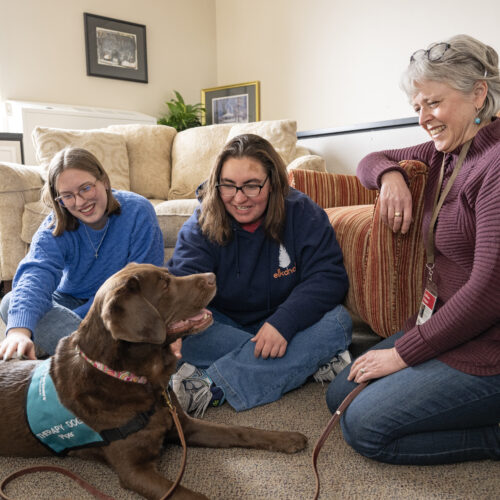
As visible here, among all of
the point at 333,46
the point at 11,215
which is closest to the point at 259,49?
the point at 333,46

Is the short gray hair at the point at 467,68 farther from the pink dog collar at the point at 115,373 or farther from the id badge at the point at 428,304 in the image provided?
the pink dog collar at the point at 115,373

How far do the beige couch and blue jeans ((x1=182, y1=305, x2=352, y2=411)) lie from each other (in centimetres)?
Result: 140

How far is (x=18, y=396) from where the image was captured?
53.3 inches

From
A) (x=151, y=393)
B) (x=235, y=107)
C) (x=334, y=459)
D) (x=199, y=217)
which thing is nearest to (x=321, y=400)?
(x=334, y=459)

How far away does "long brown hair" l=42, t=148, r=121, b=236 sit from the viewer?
6.00ft

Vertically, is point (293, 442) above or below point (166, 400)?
below

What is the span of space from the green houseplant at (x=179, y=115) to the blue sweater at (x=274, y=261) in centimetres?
460

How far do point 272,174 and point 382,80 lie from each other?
392 centimetres

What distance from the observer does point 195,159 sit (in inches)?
160

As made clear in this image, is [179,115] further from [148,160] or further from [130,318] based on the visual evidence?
[130,318]

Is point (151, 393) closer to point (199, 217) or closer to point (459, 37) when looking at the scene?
point (199, 217)

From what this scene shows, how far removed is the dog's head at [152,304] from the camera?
1.16 m

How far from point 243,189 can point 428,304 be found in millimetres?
768

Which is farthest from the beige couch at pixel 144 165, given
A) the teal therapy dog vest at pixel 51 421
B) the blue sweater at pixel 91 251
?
the teal therapy dog vest at pixel 51 421
